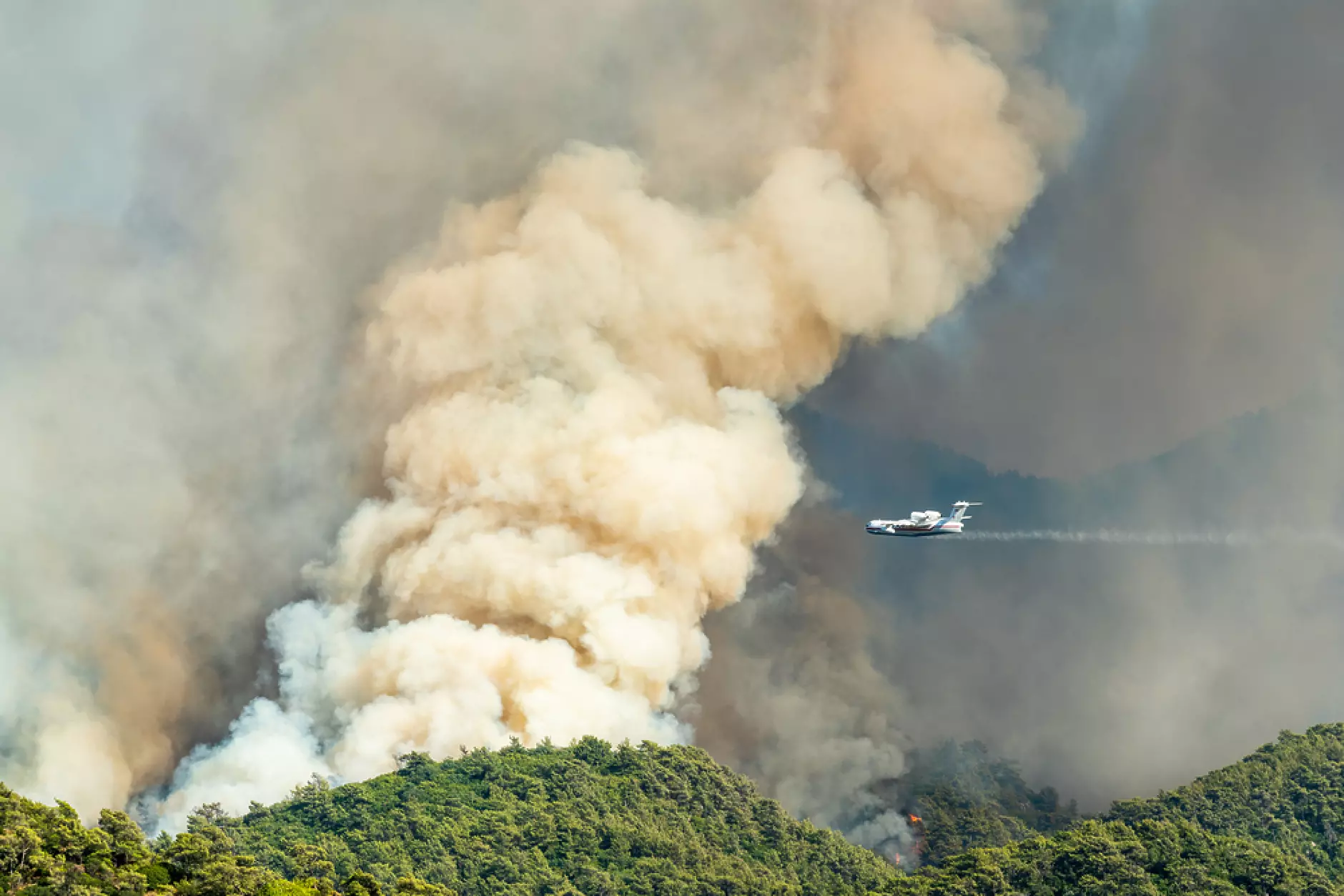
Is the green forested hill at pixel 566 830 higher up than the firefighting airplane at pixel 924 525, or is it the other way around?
the firefighting airplane at pixel 924 525

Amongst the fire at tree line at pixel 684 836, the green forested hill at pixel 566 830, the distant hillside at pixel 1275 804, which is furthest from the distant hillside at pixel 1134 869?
the green forested hill at pixel 566 830

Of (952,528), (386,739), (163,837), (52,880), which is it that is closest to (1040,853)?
(952,528)

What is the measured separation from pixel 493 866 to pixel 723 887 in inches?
366

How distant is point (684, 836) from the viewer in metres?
67.9

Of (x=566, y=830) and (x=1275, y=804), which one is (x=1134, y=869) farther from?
(x=566, y=830)

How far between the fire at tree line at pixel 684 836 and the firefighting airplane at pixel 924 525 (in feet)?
44.5

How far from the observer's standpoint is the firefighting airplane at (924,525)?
74.6 m

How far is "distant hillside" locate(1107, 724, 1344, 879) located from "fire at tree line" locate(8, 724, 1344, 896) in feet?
0.29

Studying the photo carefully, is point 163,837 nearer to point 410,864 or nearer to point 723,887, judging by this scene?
point 410,864

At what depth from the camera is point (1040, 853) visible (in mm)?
63625

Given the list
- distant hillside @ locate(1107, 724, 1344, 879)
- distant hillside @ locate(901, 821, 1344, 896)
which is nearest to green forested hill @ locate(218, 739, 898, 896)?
distant hillside @ locate(901, 821, 1344, 896)

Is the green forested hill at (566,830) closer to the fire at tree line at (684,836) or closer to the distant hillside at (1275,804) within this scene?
the fire at tree line at (684,836)

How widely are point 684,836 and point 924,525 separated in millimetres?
18413

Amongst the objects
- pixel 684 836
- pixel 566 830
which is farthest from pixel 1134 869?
pixel 566 830
